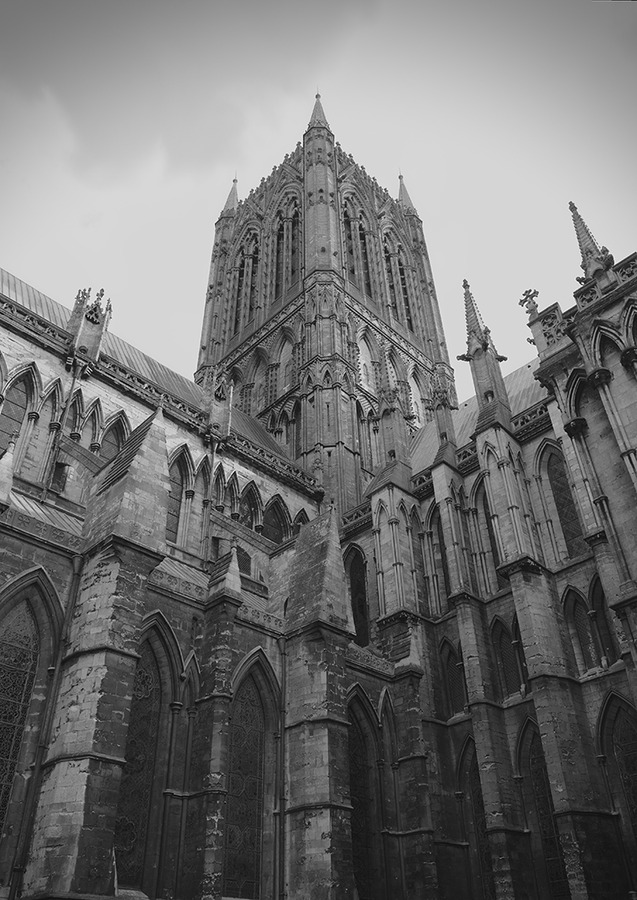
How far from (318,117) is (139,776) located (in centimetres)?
4689

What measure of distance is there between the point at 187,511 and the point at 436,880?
12561 millimetres

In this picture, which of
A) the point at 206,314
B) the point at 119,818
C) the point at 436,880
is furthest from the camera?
the point at 206,314

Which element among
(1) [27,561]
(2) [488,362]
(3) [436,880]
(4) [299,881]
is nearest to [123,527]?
(1) [27,561]

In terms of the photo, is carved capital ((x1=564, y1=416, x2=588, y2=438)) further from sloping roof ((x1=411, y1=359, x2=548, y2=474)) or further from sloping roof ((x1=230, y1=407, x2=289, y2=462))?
sloping roof ((x1=230, y1=407, x2=289, y2=462))

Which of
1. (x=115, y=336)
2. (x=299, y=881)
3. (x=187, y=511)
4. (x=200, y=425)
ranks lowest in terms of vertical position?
(x=299, y=881)

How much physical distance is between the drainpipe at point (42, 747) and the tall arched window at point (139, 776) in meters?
1.53

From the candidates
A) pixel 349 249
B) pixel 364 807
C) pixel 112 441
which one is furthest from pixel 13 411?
pixel 349 249

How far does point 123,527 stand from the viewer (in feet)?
43.2

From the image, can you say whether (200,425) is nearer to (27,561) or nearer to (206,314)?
(27,561)

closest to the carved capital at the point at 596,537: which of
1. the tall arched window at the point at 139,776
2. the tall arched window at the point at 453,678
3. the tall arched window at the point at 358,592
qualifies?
the tall arched window at the point at 453,678

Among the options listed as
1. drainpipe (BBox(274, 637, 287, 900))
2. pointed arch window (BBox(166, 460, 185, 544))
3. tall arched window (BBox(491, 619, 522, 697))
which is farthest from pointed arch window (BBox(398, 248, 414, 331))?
drainpipe (BBox(274, 637, 287, 900))

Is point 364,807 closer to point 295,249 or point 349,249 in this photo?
point 349,249

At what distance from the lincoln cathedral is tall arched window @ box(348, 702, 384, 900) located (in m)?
0.06

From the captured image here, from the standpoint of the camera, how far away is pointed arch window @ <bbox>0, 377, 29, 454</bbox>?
66.7 ft
